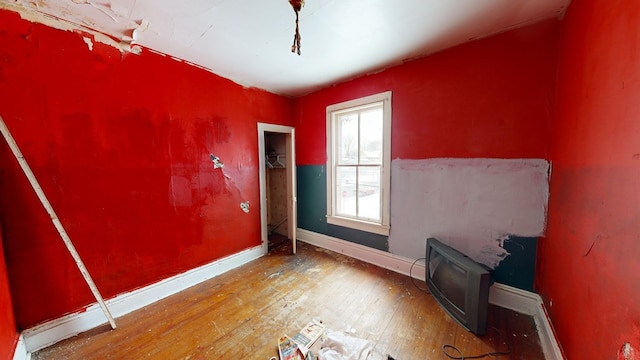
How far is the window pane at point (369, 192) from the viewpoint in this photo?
9.18 ft

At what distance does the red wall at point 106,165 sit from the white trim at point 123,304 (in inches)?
2.7

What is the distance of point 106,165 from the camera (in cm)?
184

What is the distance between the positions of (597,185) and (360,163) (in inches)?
81.1

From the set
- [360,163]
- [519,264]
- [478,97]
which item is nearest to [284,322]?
[360,163]

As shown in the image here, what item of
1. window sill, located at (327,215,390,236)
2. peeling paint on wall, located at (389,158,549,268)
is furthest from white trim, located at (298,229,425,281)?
window sill, located at (327,215,390,236)

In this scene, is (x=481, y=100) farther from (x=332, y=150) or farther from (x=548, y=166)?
(x=332, y=150)

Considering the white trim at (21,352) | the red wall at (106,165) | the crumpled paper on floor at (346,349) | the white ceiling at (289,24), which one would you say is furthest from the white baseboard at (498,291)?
the white trim at (21,352)

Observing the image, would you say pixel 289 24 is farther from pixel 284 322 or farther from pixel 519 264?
pixel 519 264

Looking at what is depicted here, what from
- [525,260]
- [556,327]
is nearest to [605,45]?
[525,260]

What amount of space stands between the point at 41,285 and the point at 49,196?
702mm

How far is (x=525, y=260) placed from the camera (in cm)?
183

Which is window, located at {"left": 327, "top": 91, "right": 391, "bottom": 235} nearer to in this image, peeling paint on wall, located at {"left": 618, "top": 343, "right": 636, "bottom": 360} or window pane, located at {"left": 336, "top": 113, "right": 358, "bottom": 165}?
window pane, located at {"left": 336, "top": 113, "right": 358, "bottom": 165}

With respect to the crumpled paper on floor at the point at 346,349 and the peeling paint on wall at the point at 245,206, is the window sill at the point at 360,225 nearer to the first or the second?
the peeling paint on wall at the point at 245,206

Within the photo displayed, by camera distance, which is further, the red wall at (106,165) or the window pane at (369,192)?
the window pane at (369,192)
